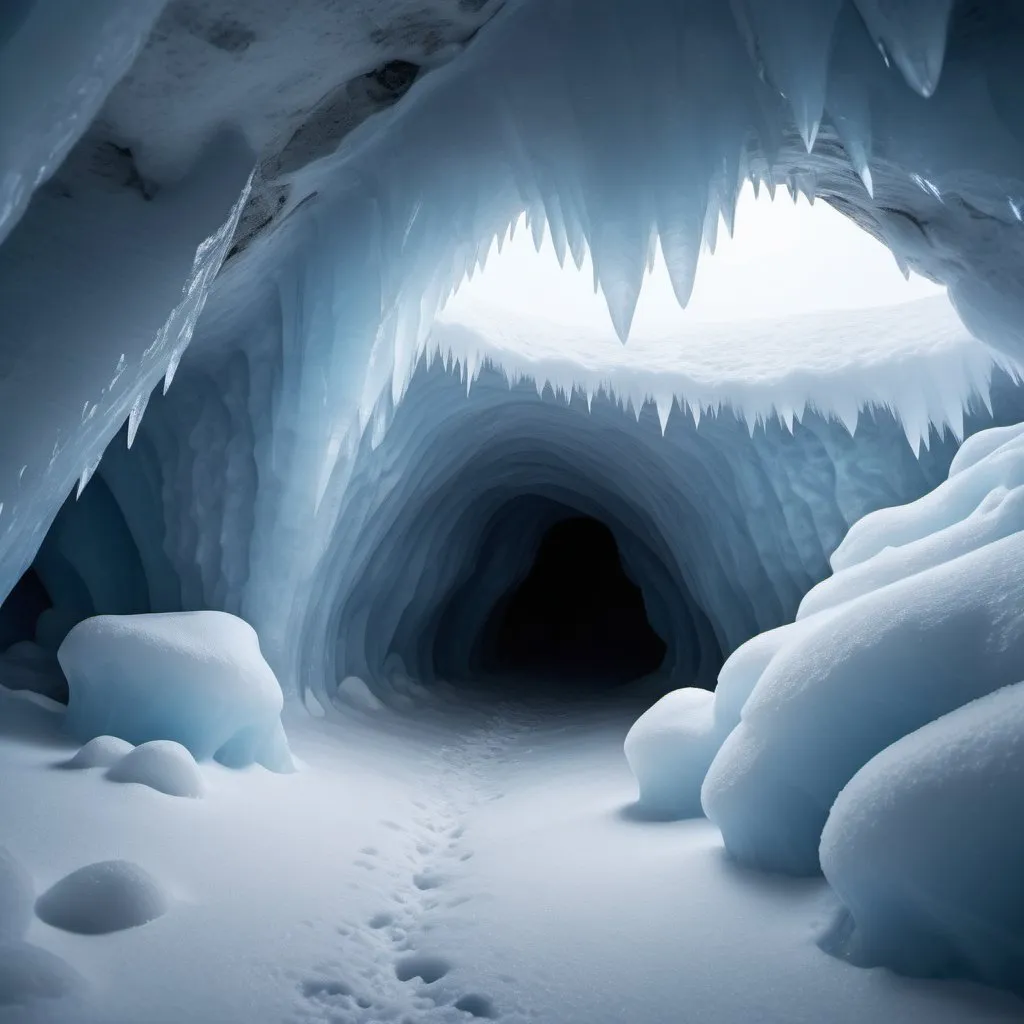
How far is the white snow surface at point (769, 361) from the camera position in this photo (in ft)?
18.1

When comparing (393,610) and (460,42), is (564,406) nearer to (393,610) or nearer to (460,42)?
(393,610)

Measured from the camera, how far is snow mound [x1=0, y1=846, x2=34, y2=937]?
193cm

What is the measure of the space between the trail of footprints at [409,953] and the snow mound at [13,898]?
0.73m

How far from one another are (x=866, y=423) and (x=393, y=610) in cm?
494

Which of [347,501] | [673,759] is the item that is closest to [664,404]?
[347,501]

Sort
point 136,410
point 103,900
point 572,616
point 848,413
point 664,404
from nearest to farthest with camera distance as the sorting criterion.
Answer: point 103,900 → point 136,410 → point 848,413 → point 664,404 → point 572,616

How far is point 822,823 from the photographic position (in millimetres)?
2346

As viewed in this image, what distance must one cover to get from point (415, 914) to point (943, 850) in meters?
1.69

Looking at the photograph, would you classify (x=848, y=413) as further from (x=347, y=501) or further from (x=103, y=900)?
(x=103, y=900)

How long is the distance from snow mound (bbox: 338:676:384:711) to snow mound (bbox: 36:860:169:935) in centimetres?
412

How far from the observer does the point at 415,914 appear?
2582 mm

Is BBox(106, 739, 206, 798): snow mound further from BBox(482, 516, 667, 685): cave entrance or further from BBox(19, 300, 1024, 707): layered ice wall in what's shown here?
BBox(482, 516, 667, 685): cave entrance

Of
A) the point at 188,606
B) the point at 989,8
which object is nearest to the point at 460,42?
the point at 989,8

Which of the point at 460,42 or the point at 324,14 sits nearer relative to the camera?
the point at 324,14
